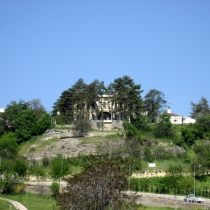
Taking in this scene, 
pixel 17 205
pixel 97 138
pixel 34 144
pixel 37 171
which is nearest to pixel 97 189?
pixel 17 205

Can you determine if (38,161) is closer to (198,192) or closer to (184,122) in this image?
(198,192)

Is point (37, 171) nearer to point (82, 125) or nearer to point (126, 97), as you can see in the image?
point (82, 125)

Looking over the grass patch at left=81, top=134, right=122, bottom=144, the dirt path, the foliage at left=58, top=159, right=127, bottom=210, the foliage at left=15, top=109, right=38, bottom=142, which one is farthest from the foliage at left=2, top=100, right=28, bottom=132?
the foliage at left=58, top=159, right=127, bottom=210

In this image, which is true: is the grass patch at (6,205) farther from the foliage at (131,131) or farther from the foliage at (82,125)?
the foliage at (131,131)

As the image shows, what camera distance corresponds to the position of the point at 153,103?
92688 millimetres

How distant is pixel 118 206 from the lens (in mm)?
37000

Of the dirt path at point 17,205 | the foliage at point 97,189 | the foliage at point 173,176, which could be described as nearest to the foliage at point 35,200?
the dirt path at point 17,205

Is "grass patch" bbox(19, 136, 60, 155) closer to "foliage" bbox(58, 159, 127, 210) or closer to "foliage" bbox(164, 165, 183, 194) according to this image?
"foliage" bbox(164, 165, 183, 194)

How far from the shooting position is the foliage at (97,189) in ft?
122

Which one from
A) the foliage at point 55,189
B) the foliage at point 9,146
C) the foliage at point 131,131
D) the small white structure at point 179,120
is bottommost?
the foliage at point 55,189

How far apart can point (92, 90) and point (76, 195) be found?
51.6m

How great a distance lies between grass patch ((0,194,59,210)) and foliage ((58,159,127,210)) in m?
16.8

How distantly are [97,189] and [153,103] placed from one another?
5626cm

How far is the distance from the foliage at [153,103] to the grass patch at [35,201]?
105 feet
